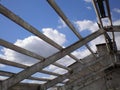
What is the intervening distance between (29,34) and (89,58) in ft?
18.9

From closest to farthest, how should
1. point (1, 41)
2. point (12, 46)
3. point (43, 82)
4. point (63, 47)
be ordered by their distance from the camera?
point (1, 41) < point (12, 46) < point (63, 47) < point (43, 82)

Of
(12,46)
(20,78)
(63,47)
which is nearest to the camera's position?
(12,46)

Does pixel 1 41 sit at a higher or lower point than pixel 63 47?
lower

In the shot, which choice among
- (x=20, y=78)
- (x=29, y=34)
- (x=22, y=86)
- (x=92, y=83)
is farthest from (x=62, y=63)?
(x=92, y=83)

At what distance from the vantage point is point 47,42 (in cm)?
596

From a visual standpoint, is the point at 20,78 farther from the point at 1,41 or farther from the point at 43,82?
the point at 43,82

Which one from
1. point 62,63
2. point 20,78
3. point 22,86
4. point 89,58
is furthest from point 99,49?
point 20,78

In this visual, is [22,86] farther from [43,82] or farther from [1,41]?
[1,41]

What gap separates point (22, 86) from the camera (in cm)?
905

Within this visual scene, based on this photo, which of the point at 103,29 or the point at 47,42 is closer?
the point at 47,42

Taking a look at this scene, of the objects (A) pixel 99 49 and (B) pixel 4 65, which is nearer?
(B) pixel 4 65

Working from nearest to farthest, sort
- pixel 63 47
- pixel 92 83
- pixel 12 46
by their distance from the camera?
pixel 12 46 < pixel 63 47 < pixel 92 83

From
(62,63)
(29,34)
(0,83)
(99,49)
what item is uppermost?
(99,49)

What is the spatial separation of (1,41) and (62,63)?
469 centimetres
